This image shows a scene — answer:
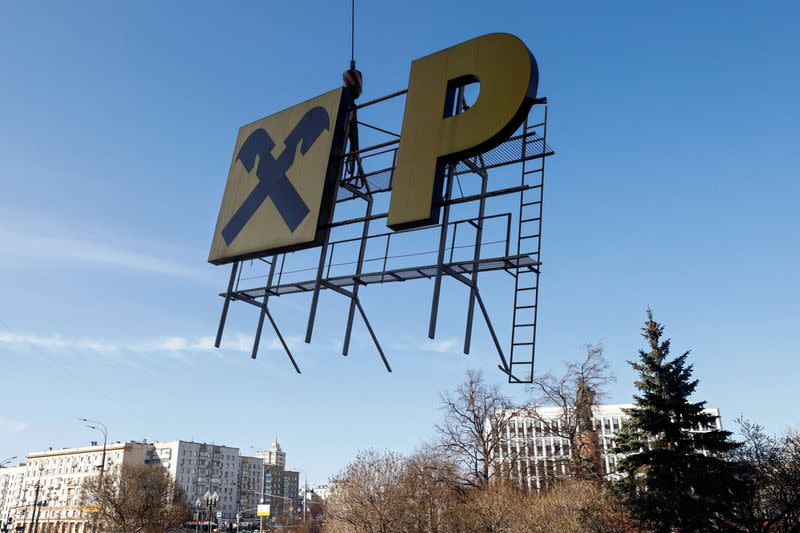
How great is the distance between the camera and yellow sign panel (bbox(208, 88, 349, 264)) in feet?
45.4

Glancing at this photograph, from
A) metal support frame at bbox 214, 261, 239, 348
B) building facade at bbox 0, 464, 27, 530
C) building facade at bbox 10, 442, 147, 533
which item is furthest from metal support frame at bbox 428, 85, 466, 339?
building facade at bbox 0, 464, 27, 530

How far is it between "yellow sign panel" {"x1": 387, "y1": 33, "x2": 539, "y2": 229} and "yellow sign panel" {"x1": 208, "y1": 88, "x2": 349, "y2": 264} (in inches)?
84.3

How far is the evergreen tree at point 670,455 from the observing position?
23109 millimetres

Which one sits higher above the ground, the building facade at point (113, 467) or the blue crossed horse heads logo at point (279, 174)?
the blue crossed horse heads logo at point (279, 174)

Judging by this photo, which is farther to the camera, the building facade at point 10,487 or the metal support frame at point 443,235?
the building facade at point 10,487

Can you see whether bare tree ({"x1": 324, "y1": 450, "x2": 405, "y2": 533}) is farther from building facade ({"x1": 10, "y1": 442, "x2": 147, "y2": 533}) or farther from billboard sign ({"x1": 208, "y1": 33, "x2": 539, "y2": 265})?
building facade ({"x1": 10, "y1": 442, "x2": 147, "y2": 533})

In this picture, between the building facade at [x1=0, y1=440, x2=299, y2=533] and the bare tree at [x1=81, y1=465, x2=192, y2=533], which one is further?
the building facade at [x1=0, y1=440, x2=299, y2=533]

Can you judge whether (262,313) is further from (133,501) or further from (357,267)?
(133,501)

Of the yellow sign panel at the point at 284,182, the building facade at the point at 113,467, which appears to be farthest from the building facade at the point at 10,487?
the yellow sign panel at the point at 284,182

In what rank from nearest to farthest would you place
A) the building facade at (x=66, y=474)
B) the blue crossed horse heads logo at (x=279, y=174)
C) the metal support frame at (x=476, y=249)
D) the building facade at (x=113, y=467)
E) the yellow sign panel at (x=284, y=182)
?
the metal support frame at (x=476, y=249), the yellow sign panel at (x=284, y=182), the blue crossed horse heads logo at (x=279, y=174), the building facade at (x=66, y=474), the building facade at (x=113, y=467)

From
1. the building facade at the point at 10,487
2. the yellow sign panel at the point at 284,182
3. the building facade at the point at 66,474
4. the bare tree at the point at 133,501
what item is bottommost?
the building facade at the point at 10,487

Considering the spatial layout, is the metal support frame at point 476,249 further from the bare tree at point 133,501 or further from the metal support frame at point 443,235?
the bare tree at point 133,501

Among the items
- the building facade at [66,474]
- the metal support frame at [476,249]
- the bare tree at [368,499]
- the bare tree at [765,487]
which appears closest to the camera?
the metal support frame at [476,249]

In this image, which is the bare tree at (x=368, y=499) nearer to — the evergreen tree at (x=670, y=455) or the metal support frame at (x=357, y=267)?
the evergreen tree at (x=670, y=455)
